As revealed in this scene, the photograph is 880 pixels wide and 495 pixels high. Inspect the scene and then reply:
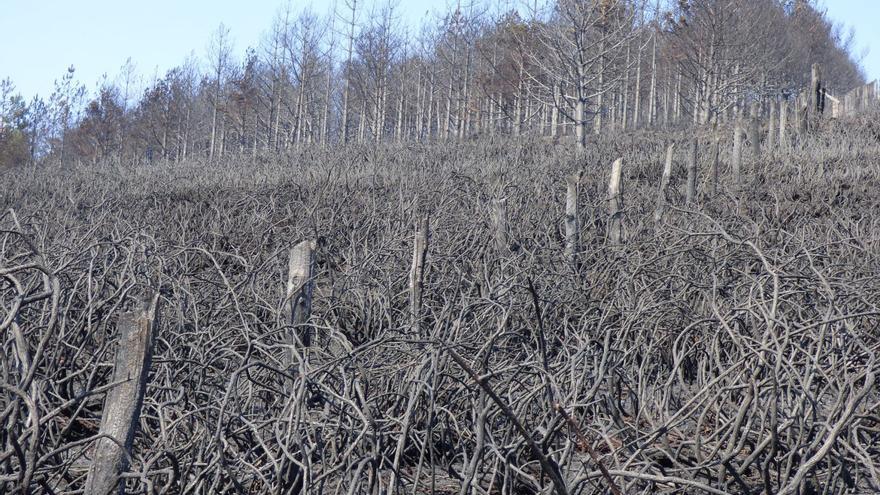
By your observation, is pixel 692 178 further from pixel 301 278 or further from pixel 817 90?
pixel 817 90

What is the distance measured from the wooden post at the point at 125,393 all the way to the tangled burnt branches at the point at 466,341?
0.17 ft

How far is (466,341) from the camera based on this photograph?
369 centimetres

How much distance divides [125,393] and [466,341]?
185cm

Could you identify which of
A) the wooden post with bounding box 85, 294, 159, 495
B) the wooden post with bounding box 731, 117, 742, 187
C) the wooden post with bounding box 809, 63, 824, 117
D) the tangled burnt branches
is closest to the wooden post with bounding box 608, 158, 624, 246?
the tangled burnt branches

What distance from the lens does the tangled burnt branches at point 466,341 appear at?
2.45m

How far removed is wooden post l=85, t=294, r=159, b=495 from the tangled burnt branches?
0.17ft

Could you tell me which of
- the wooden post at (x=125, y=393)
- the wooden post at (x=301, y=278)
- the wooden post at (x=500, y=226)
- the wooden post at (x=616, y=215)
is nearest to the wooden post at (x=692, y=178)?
the wooden post at (x=616, y=215)

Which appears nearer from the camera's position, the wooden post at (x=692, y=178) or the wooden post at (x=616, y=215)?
the wooden post at (x=616, y=215)

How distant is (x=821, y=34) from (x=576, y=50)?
25601 mm

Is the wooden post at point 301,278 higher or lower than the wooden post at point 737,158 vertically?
lower

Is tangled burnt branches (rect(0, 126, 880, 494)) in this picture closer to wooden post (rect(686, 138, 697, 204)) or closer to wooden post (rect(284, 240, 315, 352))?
wooden post (rect(284, 240, 315, 352))

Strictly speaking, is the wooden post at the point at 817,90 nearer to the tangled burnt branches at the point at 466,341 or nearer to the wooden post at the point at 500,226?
the tangled burnt branches at the point at 466,341

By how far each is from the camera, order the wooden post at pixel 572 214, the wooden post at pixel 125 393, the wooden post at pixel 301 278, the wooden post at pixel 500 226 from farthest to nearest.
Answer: the wooden post at pixel 572 214, the wooden post at pixel 500 226, the wooden post at pixel 301 278, the wooden post at pixel 125 393

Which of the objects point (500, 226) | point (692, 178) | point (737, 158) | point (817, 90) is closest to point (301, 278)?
point (500, 226)
